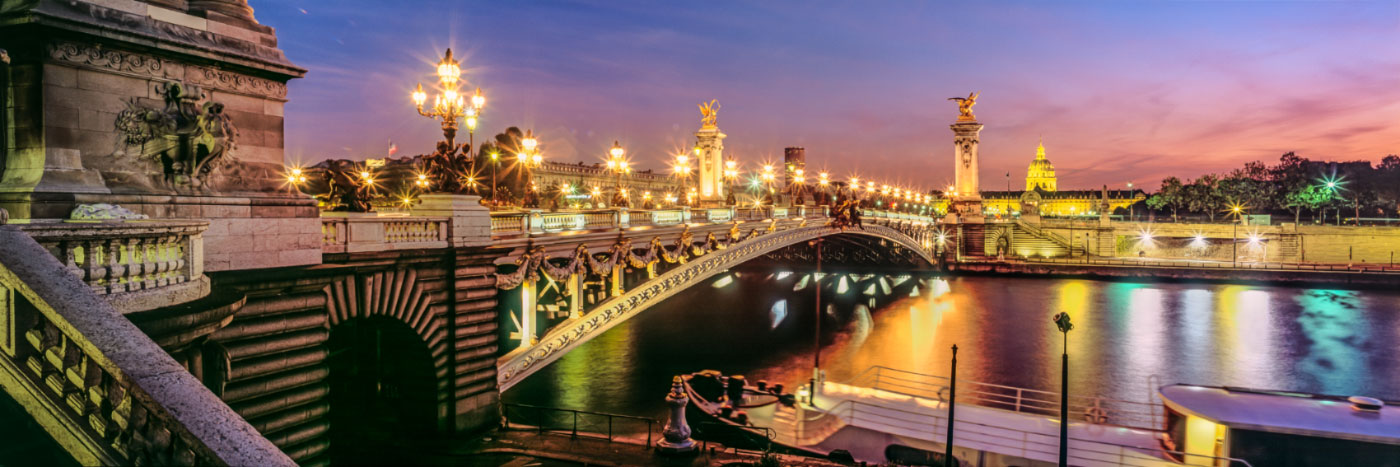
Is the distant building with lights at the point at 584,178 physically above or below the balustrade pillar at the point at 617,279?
above

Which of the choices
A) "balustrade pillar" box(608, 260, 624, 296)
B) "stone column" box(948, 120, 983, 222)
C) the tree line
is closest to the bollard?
"balustrade pillar" box(608, 260, 624, 296)

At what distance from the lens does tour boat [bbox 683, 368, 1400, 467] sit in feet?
55.3

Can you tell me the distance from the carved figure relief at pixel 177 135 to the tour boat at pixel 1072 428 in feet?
45.7

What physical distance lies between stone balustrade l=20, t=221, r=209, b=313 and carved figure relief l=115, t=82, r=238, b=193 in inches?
121

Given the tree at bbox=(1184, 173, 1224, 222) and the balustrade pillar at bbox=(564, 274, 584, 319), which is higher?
the tree at bbox=(1184, 173, 1224, 222)

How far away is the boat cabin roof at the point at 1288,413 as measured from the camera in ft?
54.9

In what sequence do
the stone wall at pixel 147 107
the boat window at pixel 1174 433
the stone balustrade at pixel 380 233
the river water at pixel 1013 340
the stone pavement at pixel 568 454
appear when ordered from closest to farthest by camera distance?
the stone wall at pixel 147 107 → the stone balustrade at pixel 380 233 → the stone pavement at pixel 568 454 → the boat window at pixel 1174 433 → the river water at pixel 1013 340

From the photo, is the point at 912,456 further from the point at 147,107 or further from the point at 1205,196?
the point at 1205,196

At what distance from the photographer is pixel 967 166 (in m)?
76.8

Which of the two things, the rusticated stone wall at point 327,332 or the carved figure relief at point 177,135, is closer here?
the carved figure relief at point 177,135

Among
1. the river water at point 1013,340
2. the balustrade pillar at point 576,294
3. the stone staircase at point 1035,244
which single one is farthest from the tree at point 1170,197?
the balustrade pillar at point 576,294

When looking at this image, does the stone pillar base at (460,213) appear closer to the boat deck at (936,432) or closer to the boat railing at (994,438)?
the boat deck at (936,432)

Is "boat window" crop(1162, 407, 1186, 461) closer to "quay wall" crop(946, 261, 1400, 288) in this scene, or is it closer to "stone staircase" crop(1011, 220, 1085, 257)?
"quay wall" crop(946, 261, 1400, 288)

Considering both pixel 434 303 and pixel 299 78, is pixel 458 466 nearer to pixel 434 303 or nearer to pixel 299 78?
pixel 434 303
